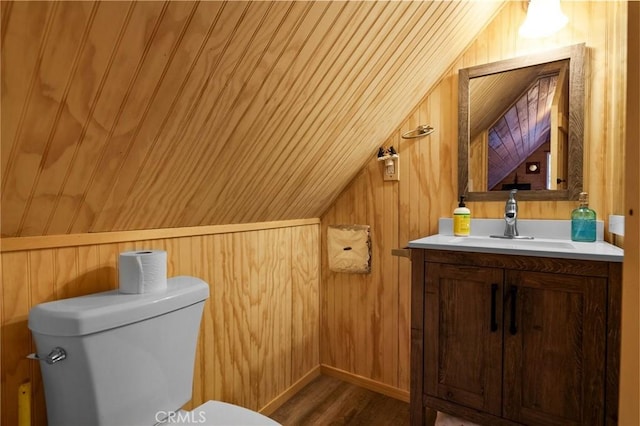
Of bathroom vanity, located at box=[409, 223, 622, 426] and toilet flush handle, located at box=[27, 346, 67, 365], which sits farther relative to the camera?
bathroom vanity, located at box=[409, 223, 622, 426]

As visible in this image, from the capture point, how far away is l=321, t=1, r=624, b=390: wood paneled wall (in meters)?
1.48

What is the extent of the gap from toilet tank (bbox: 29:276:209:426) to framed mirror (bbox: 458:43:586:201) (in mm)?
1525

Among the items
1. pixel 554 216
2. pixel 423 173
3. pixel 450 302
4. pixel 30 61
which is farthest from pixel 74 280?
pixel 554 216

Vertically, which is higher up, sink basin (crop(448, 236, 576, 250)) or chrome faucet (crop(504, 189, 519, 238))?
chrome faucet (crop(504, 189, 519, 238))

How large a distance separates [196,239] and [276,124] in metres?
0.61

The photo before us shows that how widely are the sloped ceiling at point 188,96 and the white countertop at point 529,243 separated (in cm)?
73

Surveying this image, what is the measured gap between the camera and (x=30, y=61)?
28.3 inches

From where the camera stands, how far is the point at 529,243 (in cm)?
145

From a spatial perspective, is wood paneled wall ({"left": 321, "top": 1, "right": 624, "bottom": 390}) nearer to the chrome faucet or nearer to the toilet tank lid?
the chrome faucet

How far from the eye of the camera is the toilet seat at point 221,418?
41.4 inches

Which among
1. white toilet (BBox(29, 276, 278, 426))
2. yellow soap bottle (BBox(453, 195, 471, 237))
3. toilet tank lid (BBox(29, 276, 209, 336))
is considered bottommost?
white toilet (BBox(29, 276, 278, 426))

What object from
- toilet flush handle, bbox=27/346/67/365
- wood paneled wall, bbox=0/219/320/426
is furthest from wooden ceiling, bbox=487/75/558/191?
toilet flush handle, bbox=27/346/67/365

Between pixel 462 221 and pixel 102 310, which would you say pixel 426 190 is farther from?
pixel 102 310

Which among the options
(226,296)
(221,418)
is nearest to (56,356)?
(221,418)
